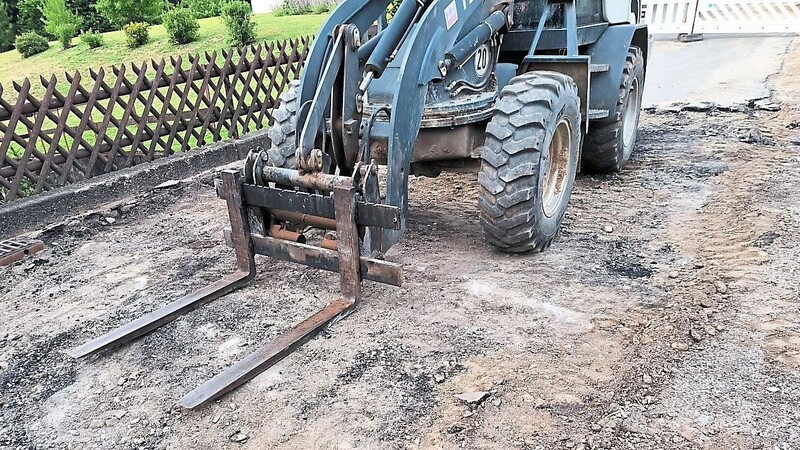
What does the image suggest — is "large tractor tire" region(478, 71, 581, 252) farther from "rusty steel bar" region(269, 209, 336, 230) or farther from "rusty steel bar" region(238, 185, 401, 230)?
"rusty steel bar" region(269, 209, 336, 230)

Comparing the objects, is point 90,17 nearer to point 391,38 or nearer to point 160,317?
point 391,38

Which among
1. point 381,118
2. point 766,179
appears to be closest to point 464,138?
point 381,118

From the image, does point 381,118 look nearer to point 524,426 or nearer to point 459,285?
point 459,285

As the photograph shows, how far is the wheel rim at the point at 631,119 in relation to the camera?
6648mm

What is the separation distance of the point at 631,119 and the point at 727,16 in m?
12.0

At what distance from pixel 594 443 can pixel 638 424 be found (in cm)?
25

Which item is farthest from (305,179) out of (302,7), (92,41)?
(302,7)

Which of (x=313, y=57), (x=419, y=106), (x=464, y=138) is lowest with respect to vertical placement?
(x=464, y=138)

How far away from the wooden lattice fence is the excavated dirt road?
0.90 metres

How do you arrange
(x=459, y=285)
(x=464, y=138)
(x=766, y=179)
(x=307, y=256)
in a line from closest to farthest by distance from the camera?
(x=307, y=256), (x=459, y=285), (x=464, y=138), (x=766, y=179)

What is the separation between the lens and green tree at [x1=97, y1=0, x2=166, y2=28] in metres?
28.0

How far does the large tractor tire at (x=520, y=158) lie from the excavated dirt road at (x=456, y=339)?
0.99 ft

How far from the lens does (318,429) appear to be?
9.75 ft

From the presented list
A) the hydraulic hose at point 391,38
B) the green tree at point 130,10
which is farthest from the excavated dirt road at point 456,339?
the green tree at point 130,10
